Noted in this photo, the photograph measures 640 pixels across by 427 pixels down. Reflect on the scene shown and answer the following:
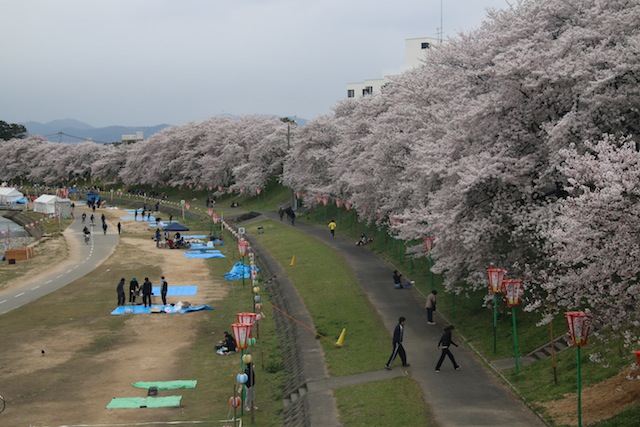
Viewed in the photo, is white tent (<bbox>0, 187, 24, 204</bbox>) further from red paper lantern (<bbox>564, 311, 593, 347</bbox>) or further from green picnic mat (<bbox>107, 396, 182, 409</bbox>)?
red paper lantern (<bbox>564, 311, 593, 347</bbox>)

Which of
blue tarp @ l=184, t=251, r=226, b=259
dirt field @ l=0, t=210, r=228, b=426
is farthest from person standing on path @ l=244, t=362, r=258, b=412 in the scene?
blue tarp @ l=184, t=251, r=226, b=259

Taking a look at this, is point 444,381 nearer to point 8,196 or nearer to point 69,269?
point 69,269

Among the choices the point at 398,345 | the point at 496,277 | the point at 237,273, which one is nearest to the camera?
the point at 496,277

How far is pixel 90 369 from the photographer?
24.4 meters

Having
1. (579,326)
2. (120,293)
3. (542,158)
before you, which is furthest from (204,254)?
(579,326)

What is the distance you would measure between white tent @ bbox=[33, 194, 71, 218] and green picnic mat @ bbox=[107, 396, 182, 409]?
61.4 m

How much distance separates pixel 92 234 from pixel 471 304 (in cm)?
4675

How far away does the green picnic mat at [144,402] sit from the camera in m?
20.4

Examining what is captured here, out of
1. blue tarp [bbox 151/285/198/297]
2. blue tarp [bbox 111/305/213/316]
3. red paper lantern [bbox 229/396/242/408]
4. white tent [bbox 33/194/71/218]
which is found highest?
white tent [bbox 33/194/71/218]

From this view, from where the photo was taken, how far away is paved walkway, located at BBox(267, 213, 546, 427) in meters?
16.2

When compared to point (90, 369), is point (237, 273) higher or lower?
higher

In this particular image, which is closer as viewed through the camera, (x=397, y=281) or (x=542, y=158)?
(x=542, y=158)

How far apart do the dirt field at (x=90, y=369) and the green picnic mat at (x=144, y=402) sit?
0.27 m

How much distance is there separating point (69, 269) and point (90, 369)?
23240mm
